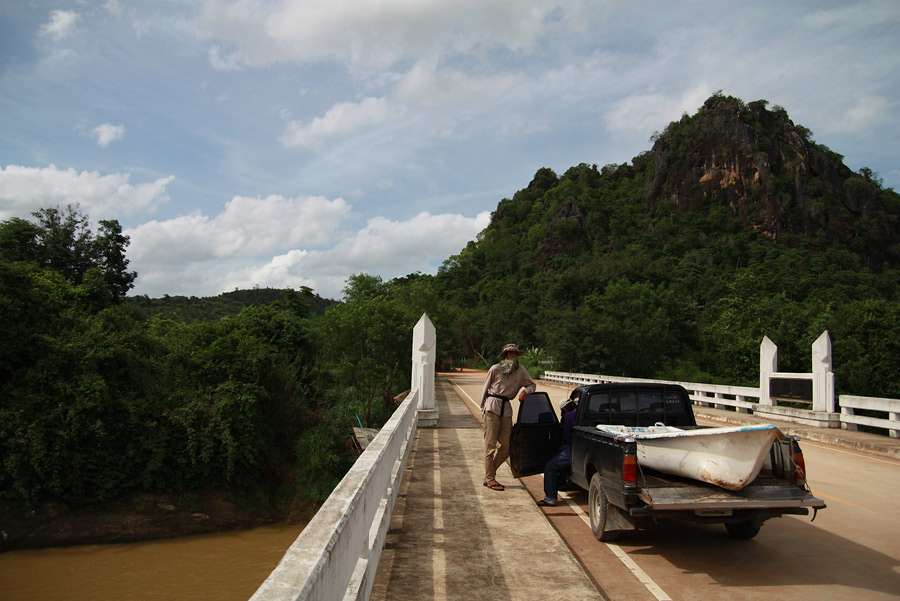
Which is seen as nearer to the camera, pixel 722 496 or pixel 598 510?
pixel 722 496

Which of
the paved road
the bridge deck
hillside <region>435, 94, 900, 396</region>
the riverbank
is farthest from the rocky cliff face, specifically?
the bridge deck

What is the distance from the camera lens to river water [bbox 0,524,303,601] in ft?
53.2

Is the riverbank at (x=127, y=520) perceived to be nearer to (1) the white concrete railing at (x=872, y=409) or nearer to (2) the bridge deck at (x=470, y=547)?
(2) the bridge deck at (x=470, y=547)

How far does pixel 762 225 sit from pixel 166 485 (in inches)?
4315

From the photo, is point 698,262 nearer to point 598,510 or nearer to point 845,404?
point 845,404

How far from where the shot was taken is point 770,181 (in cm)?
10675

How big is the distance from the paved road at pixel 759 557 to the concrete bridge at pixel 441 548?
0.14ft

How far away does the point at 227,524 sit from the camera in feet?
68.0

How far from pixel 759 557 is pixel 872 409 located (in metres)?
11.0

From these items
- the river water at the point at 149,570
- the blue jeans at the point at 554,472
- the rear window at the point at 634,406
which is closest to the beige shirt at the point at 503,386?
the blue jeans at the point at 554,472

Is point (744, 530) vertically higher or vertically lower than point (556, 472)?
lower

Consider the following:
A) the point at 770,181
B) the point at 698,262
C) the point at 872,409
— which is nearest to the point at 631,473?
the point at 872,409

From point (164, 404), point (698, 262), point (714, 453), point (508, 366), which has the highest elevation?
point (698, 262)

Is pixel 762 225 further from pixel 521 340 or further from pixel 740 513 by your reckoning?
pixel 740 513
